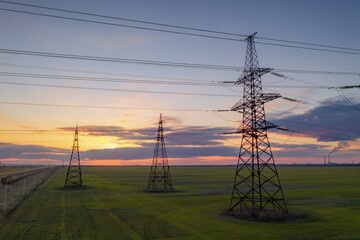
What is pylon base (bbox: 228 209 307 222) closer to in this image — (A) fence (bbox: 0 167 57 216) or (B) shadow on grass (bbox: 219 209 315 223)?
(B) shadow on grass (bbox: 219 209 315 223)

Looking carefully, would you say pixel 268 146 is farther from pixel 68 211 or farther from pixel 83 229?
pixel 68 211

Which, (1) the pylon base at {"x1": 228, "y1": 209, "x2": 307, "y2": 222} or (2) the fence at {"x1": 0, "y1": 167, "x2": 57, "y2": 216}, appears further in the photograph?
(2) the fence at {"x1": 0, "y1": 167, "x2": 57, "y2": 216}

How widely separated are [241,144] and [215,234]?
34.2ft

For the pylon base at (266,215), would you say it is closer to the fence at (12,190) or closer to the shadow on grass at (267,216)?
the shadow on grass at (267,216)

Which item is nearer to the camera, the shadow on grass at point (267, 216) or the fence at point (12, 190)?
the shadow on grass at point (267, 216)

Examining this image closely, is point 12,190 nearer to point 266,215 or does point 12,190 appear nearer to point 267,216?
point 266,215

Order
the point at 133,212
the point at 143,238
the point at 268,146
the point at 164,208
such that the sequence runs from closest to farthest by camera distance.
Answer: the point at 143,238 < the point at 268,146 < the point at 133,212 < the point at 164,208

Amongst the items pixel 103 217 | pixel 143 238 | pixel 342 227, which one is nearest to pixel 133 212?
pixel 103 217

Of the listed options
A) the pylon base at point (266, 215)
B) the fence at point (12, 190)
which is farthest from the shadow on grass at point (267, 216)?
the fence at point (12, 190)

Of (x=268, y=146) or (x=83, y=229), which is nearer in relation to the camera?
(x=83, y=229)

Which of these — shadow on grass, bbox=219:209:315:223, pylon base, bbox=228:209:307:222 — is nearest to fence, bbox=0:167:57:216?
shadow on grass, bbox=219:209:315:223

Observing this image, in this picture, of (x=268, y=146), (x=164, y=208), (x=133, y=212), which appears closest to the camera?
(x=268, y=146)

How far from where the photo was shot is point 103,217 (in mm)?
28547

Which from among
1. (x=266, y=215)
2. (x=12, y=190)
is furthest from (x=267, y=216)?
(x=12, y=190)
